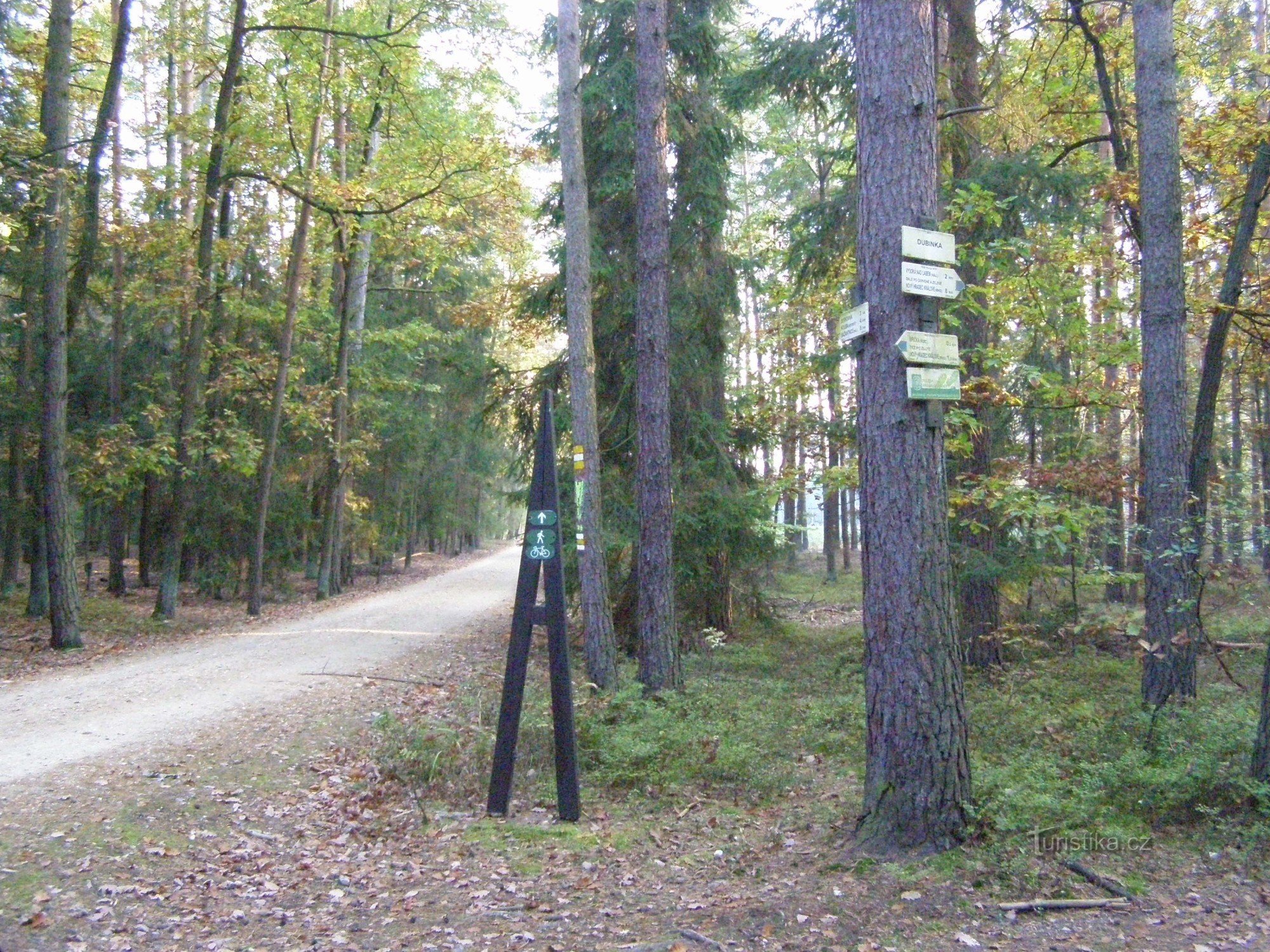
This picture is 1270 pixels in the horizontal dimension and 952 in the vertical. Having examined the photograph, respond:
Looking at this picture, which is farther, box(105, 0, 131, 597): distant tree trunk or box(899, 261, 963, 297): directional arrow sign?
box(105, 0, 131, 597): distant tree trunk

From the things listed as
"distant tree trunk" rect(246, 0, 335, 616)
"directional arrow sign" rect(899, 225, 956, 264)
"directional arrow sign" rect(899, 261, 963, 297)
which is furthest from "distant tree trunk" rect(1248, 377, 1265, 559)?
"distant tree trunk" rect(246, 0, 335, 616)

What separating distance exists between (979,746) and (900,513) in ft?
11.0

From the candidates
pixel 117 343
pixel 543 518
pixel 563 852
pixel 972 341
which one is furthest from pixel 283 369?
pixel 563 852

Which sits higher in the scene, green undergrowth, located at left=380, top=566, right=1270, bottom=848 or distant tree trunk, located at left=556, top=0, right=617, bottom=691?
distant tree trunk, located at left=556, top=0, right=617, bottom=691

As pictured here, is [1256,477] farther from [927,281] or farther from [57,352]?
[57,352]

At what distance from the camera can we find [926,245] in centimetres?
567

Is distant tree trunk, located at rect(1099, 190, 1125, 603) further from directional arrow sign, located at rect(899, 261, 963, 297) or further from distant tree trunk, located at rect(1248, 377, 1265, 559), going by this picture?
directional arrow sign, located at rect(899, 261, 963, 297)

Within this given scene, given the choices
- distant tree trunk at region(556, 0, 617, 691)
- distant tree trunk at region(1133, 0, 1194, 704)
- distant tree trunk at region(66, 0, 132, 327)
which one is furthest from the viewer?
distant tree trunk at region(66, 0, 132, 327)

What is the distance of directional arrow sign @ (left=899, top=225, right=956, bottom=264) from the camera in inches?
222

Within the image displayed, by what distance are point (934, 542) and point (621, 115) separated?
→ 1044 centimetres

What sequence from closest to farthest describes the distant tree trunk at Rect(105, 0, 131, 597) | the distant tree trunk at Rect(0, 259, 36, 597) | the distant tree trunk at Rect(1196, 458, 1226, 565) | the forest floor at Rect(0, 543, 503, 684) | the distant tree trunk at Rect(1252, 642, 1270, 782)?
the distant tree trunk at Rect(1252, 642, 1270, 782) → the distant tree trunk at Rect(1196, 458, 1226, 565) → the forest floor at Rect(0, 543, 503, 684) → the distant tree trunk at Rect(0, 259, 36, 597) → the distant tree trunk at Rect(105, 0, 131, 597)

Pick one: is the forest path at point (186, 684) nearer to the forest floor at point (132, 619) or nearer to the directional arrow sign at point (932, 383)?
the forest floor at point (132, 619)

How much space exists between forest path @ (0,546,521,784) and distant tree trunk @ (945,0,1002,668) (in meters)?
7.87

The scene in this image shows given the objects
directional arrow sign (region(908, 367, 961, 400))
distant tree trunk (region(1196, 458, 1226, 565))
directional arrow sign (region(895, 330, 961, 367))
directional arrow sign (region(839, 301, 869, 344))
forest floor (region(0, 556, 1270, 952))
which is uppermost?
directional arrow sign (region(839, 301, 869, 344))
